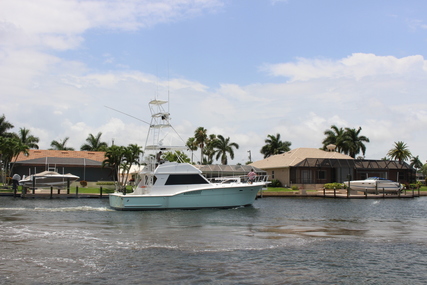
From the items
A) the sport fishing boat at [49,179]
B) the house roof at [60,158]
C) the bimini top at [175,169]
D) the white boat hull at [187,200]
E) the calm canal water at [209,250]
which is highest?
the house roof at [60,158]

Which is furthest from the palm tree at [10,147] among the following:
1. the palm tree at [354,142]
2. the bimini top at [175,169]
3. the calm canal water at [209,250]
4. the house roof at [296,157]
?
the palm tree at [354,142]

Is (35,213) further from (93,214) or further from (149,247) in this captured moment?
(149,247)

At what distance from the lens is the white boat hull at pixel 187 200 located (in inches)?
1162

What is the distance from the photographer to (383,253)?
15367 mm

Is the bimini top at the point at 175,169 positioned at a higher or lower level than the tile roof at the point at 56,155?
lower

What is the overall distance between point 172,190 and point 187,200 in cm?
132

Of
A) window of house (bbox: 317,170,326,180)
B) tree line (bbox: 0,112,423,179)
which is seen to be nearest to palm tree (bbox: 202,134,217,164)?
tree line (bbox: 0,112,423,179)

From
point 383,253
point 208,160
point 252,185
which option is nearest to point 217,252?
point 383,253

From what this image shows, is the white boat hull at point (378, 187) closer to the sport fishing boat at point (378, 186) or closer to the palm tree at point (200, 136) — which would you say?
the sport fishing boat at point (378, 186)

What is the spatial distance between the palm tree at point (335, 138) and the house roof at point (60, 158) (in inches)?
1590

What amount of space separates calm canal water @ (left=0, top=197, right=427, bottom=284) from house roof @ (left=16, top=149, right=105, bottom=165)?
3445 cm

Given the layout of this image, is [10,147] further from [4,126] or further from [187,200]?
[187,200]

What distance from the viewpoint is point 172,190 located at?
30.3 m

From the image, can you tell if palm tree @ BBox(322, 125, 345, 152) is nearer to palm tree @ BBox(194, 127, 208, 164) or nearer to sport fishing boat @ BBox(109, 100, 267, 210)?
palm tree @ BBox(194, 127, 208, 164)
